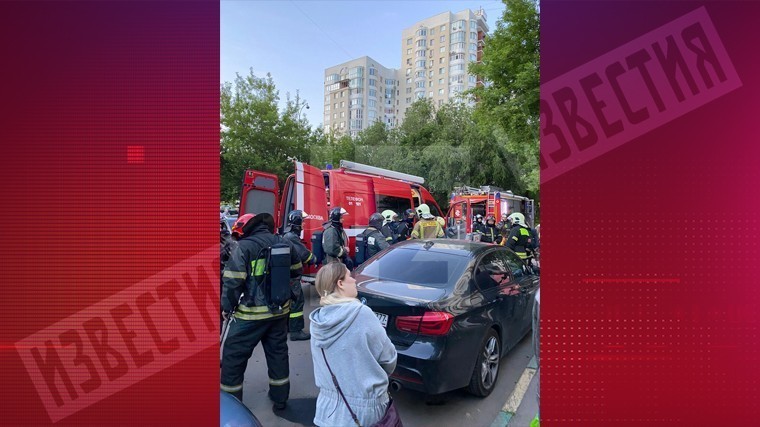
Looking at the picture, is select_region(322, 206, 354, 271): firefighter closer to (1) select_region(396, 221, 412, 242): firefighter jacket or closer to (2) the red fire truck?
(2) the red fire truck

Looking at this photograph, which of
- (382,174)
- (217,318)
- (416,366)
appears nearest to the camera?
(217,318)

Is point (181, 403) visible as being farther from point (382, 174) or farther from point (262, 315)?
point (382, 174)

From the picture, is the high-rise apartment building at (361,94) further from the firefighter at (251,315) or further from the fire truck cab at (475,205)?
the firefighter at (251,315)

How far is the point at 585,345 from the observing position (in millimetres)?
2330

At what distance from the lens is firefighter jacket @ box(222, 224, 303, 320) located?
133 inches

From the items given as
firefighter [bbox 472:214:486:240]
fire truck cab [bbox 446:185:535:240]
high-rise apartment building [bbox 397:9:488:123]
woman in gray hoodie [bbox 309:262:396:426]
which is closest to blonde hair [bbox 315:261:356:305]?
woman in gray hoodie [bbox 309:262:396:426]

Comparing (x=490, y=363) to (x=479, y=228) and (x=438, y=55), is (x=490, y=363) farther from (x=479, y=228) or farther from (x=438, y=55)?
(x=438, y=55)

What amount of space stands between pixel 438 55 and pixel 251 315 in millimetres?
67941

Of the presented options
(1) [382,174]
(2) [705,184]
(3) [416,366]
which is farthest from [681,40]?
(1) [382,174]

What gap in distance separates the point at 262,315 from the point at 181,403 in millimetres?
1053

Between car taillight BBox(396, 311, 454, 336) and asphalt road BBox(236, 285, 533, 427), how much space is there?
82 cm

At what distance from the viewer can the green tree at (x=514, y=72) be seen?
1029 cm

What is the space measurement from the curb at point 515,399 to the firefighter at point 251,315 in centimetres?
191

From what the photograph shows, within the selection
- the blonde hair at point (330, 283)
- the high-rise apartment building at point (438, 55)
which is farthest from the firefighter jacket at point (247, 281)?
the high-rise apartment building at point (438, 55)
